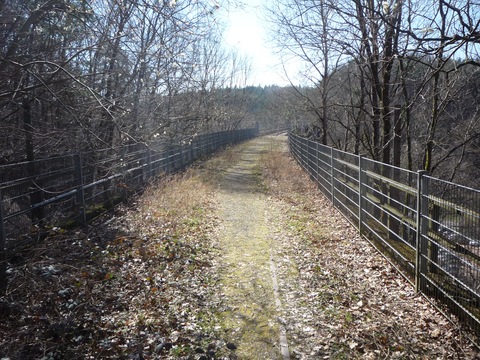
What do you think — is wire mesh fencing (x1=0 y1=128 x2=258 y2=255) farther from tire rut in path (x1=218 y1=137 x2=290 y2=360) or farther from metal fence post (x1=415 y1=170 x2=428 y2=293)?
metal fence post (x1=415 y1=170 x2=428 y2=293)

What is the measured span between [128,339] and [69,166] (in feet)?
18.6

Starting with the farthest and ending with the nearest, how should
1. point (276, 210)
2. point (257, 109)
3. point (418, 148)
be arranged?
point (257, 109)
point (418, 148)
point (276, 210)

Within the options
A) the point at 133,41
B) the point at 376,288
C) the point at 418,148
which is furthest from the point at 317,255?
the point at 418,148

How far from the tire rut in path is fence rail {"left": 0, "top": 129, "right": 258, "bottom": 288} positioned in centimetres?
302

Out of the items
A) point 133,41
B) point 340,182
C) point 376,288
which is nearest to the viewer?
point 376,288

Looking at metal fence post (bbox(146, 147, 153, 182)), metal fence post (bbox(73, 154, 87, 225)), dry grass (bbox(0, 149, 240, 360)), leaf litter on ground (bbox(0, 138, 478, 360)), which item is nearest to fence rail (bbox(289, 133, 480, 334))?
leaf litter on ground (bbox(0, 138, 478, 360))

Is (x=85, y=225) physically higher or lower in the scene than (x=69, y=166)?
lower

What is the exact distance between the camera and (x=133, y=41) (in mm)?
9164

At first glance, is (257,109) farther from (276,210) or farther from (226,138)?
(276,210)

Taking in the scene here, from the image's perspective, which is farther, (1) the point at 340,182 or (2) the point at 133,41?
(1) the point at 340,182

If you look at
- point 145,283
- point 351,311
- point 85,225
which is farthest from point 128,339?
point 85,225

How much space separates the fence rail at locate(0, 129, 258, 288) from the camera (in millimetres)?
6910

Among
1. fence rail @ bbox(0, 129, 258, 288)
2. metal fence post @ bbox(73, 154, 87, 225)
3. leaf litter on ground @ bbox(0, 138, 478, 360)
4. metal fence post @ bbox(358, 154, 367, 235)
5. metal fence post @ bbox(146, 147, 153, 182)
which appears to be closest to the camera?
leaf litter on ground @ bbox(0, 138, 478, 360)

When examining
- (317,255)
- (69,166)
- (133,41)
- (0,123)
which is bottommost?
(317,255)
